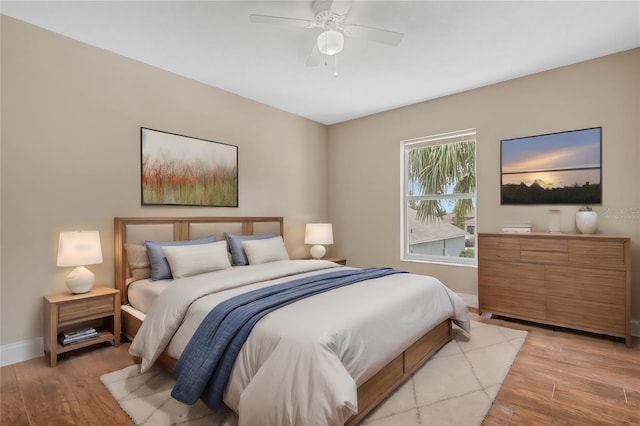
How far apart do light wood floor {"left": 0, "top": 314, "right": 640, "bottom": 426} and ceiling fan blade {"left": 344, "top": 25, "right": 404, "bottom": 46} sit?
2.56m

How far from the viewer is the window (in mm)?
4221

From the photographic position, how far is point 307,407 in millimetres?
1414

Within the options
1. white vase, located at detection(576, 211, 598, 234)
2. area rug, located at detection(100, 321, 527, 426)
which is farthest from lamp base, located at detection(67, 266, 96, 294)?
white vase, located at detection(576, 211, 598, 234)

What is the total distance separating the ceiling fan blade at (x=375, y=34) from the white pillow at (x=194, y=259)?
7.71ft

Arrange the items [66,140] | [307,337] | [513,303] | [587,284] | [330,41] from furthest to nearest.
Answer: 1. [513,303]
2. [587,284]
3. [66,140]
4. [330,41]
5. [307,337]

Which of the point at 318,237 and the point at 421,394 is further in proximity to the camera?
the point at 318,237

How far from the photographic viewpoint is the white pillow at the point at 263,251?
12.1 feet

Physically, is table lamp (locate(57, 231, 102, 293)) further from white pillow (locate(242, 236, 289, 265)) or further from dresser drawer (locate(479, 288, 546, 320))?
dresser drawer (locate(479, 288, 546, 320))

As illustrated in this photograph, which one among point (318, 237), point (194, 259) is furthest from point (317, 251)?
point (194, 259)

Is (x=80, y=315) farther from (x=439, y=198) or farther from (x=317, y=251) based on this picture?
(x=439, y=198)

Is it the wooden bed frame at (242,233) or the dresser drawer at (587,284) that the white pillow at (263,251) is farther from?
the dresser drawer at (587,284)

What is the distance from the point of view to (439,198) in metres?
4.50

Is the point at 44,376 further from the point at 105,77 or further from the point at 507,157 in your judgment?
the point at 507,157

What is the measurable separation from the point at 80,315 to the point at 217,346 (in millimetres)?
1655
